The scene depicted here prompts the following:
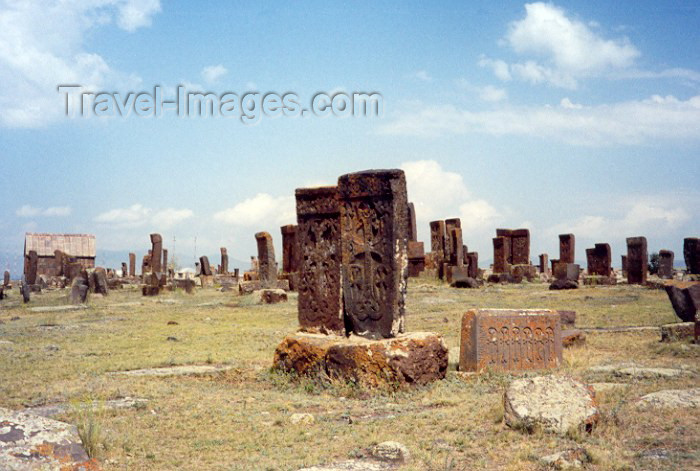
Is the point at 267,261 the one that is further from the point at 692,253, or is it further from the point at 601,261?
the point at 692,253

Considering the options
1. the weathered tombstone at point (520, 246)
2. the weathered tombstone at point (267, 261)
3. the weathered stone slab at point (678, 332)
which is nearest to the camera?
the weathered stone slab at point (678, 332)

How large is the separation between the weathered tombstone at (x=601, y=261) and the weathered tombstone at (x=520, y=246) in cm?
311

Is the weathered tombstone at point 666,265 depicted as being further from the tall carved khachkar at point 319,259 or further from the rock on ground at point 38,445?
the rock on ground at point 38,445

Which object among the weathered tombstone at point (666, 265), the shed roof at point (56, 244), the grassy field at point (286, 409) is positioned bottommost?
the grassy field at point (286, 409)

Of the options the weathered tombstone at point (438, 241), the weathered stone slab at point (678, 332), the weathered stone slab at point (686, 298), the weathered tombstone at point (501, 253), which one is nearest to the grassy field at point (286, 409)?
the weathered stone slab at point (678, 332)

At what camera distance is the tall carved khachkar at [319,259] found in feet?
27.3

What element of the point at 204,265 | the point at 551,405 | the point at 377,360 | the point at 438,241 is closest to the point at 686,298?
the point at 377,360

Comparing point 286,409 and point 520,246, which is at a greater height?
point 520,246

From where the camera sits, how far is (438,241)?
98.1 feet

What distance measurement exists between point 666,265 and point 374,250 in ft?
82.5

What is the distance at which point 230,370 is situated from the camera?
8.68 m

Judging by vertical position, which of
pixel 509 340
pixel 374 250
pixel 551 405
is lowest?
pixel 551 405

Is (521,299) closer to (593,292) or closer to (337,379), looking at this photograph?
→ (593,292)

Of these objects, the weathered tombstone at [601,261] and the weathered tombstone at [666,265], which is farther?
the weathered tombstone at [601,261]
